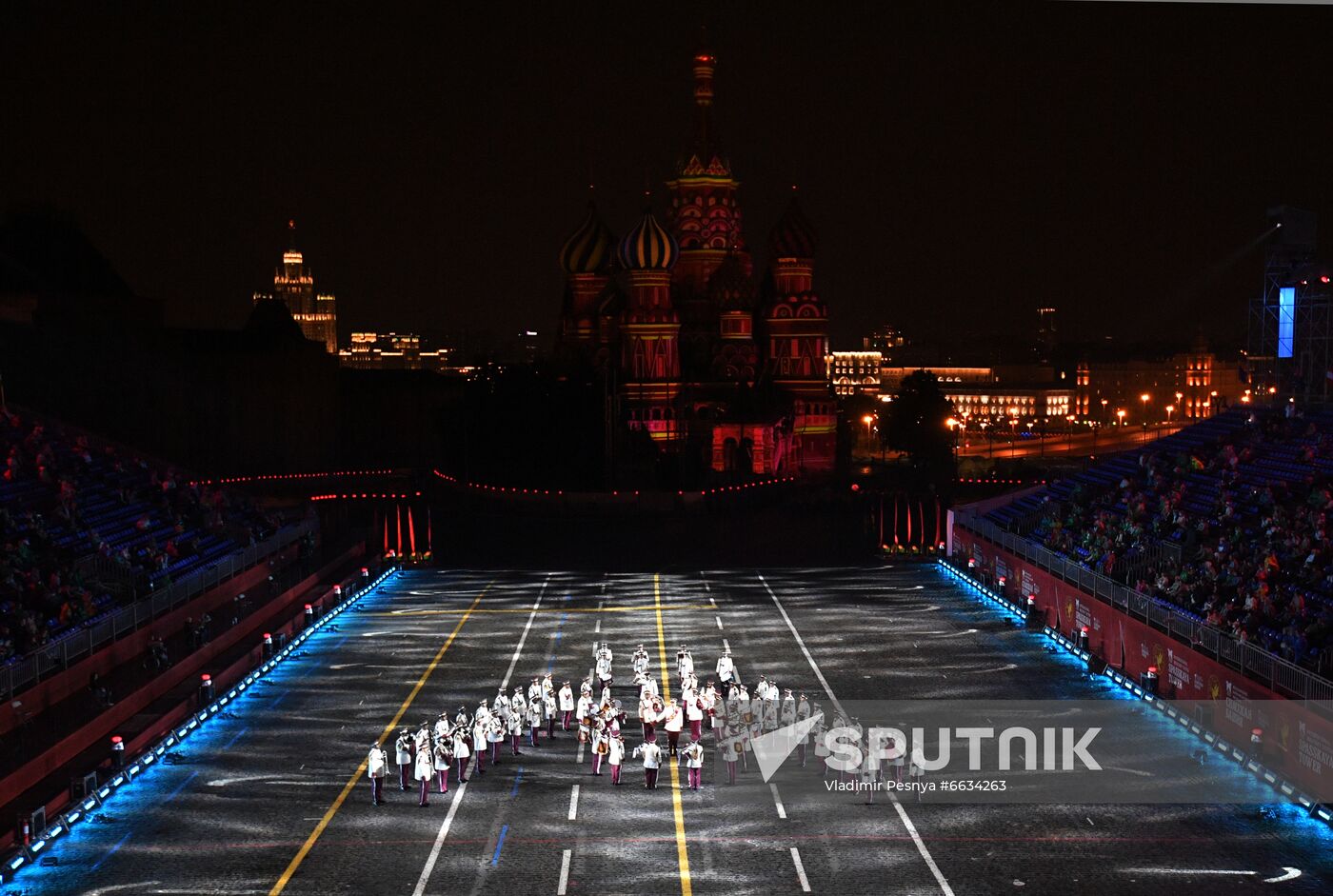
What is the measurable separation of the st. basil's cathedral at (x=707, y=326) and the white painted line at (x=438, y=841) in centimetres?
5426

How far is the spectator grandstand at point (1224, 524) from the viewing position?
2811cm

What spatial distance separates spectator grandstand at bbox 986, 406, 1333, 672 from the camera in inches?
1107

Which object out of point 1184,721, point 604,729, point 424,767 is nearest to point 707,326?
point 1184,721

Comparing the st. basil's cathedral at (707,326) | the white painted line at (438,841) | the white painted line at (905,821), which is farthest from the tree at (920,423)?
the white painted line at (438,841)

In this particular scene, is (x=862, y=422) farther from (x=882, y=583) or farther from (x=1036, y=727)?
(x=1036, y=727)

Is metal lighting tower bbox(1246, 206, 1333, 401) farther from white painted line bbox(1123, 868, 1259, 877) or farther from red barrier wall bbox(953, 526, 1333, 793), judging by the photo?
white painted line bbox(1123, 868, 1259, 877)

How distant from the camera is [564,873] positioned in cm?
1953

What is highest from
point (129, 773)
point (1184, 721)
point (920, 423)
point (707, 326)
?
point (707, 326)

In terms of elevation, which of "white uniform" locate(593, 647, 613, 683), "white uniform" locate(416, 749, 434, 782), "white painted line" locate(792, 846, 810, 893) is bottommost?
"white painted line" locate(792, 846, 810, 893)

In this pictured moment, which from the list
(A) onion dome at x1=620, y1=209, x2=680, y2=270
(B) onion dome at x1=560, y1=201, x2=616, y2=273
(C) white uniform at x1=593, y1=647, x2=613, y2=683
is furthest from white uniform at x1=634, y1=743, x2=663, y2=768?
(B) onion dome at x1=560, y1=201, x2=616, y2=273

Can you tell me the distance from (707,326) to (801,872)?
7922cm

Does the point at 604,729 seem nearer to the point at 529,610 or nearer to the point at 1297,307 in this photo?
the point at 529,610

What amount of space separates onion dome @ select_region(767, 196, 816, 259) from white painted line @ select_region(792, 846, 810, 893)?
77.5 meters

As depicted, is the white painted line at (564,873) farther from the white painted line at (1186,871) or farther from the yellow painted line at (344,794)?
the white painted line at (1186,871)
